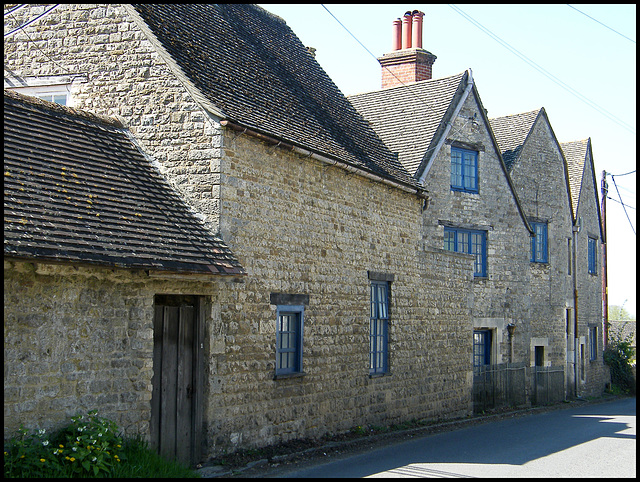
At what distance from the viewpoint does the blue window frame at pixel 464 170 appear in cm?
2197

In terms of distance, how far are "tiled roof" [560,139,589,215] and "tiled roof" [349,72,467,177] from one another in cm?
1016

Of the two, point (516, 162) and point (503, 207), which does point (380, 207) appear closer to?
point (503, 207)

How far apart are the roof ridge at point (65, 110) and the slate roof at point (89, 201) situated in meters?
0.02

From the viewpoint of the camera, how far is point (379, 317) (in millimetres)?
15828

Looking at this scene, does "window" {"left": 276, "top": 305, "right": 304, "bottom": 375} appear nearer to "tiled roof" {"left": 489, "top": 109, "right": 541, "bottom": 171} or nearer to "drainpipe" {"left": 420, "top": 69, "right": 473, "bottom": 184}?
"drainpipe" {"left": 420, "top": 69, "right": 473, "bottom": 184}

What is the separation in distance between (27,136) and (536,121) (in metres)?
20.4

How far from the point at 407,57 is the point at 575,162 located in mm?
10820

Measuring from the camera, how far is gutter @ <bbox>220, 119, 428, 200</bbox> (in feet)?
39.3

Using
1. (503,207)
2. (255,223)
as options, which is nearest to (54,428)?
(255,223)

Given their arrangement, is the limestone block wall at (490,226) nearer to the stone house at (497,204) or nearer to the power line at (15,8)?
the stone house at (497,204)

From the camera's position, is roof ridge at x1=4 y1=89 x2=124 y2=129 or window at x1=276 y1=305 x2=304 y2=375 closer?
roof ridge at x1=4 y1=89 x2=124 y2=129

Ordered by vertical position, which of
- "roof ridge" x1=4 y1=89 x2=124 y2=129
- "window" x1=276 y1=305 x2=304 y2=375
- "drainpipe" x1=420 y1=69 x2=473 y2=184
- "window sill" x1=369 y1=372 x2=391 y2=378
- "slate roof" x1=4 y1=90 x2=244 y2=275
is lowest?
"window sill" x1=369 y1=372 x2=391 y2=378

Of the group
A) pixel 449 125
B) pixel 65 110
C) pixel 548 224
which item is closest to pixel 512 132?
pixel 548 224

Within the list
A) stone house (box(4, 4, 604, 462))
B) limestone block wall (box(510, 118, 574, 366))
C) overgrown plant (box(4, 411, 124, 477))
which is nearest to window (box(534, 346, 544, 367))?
limestone block wall (box(510, 118, 574, 366))
